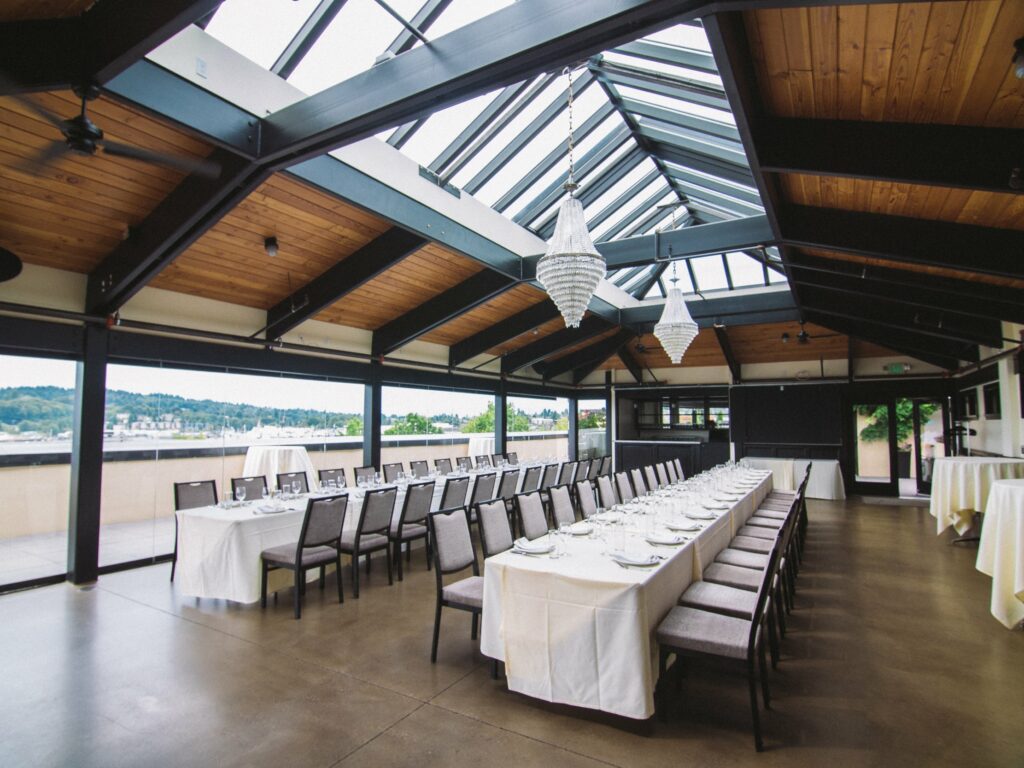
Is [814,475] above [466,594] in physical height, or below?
below

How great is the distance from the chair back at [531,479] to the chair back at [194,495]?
4.00m

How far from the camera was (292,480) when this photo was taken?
21.3 ft

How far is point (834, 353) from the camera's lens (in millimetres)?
12406

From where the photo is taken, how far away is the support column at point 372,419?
9.16m

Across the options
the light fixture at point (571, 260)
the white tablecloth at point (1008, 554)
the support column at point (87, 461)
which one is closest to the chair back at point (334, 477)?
the support column at point (87, 461)

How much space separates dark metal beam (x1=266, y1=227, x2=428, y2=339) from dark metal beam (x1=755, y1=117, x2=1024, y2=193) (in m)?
3.84

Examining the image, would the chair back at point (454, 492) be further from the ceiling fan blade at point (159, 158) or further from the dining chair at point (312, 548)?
the ceiling fan blade at point (159, 158)

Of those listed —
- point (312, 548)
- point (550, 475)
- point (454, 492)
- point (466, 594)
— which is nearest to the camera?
point (466, 594)

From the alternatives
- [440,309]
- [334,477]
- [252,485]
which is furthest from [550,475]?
[252,485]

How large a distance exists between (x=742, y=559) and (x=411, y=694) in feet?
9.18

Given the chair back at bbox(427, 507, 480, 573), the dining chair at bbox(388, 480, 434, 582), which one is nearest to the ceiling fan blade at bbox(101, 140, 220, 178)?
the chair back at bbox(427, 507, 480, 573)

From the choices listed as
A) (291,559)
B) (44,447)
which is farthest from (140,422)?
(291,559)

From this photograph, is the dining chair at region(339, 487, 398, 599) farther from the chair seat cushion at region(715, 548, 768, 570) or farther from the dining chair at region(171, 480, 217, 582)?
the chair seat cushion at region(715, 548, 768, 570)

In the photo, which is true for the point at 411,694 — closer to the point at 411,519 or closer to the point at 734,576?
the point at 734,576
